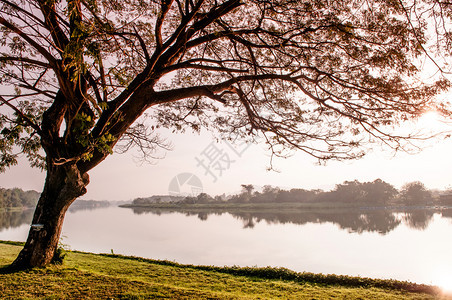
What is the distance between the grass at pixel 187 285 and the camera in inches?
104

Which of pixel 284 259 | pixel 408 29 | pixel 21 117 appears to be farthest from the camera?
pixel 284 259

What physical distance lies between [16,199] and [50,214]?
2715 inches

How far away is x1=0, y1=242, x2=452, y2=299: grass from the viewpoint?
2637mm

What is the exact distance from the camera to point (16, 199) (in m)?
56.3

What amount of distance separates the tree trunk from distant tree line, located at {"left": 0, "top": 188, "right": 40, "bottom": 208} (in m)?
56.7

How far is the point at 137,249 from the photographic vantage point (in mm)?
10562

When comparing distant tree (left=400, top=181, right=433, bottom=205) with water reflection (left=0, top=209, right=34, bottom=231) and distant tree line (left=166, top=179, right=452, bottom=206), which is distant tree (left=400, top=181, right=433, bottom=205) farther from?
water reflection (left=0, top=209, right=34, bottom=231)

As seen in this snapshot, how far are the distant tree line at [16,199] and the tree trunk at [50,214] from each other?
186 ft

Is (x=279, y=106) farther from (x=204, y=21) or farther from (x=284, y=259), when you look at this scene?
(x=284, y=259)

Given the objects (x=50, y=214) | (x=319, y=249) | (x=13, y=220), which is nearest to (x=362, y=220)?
(x=319, y=249)

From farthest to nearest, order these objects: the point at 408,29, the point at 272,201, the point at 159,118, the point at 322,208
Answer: the point at 272,201
the point at 322,208
the point at 159,118
the point at 408,29

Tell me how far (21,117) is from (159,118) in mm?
3336

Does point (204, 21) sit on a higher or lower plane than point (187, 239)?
higher

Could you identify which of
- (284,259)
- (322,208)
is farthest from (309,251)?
(322,208)
